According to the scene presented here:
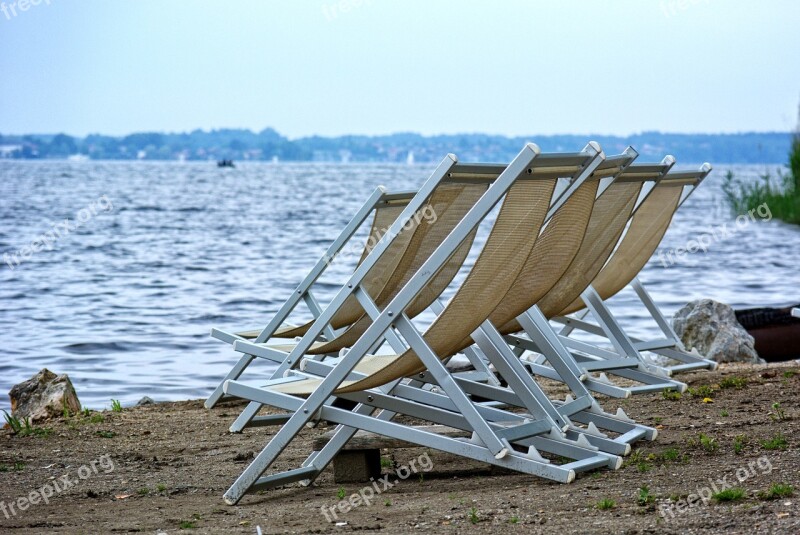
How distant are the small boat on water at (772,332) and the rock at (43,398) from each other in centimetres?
520

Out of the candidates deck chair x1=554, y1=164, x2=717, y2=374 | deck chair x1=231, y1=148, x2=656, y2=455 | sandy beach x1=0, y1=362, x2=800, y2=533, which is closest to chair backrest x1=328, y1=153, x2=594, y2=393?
deck chair x1=231, y1=148, x2=656, y2=455

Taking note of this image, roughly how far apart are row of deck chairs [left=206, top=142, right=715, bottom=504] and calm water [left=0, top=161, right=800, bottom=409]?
3.14m

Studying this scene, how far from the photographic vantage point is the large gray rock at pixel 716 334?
7.56 meters

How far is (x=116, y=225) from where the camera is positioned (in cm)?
3055

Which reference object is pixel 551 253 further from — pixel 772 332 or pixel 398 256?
pixel 772 332

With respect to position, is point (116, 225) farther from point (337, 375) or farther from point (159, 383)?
point (337, 375)

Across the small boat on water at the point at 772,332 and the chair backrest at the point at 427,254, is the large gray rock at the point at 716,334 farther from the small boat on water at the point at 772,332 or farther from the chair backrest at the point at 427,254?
the chair backrest at the point at 427,254

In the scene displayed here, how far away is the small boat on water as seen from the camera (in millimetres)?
8133

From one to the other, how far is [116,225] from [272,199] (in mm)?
17735

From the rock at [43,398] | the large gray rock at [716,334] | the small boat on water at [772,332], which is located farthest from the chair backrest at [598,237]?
the small boat on water at [772,332]

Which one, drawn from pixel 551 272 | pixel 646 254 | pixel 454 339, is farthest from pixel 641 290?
pixel 454 339

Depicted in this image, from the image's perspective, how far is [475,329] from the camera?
145 inches

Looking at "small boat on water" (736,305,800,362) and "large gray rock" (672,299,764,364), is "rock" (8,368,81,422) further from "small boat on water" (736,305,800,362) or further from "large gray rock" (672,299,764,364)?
"small boat on water" (736,305,800,362)

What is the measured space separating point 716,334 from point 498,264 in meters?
4.62
